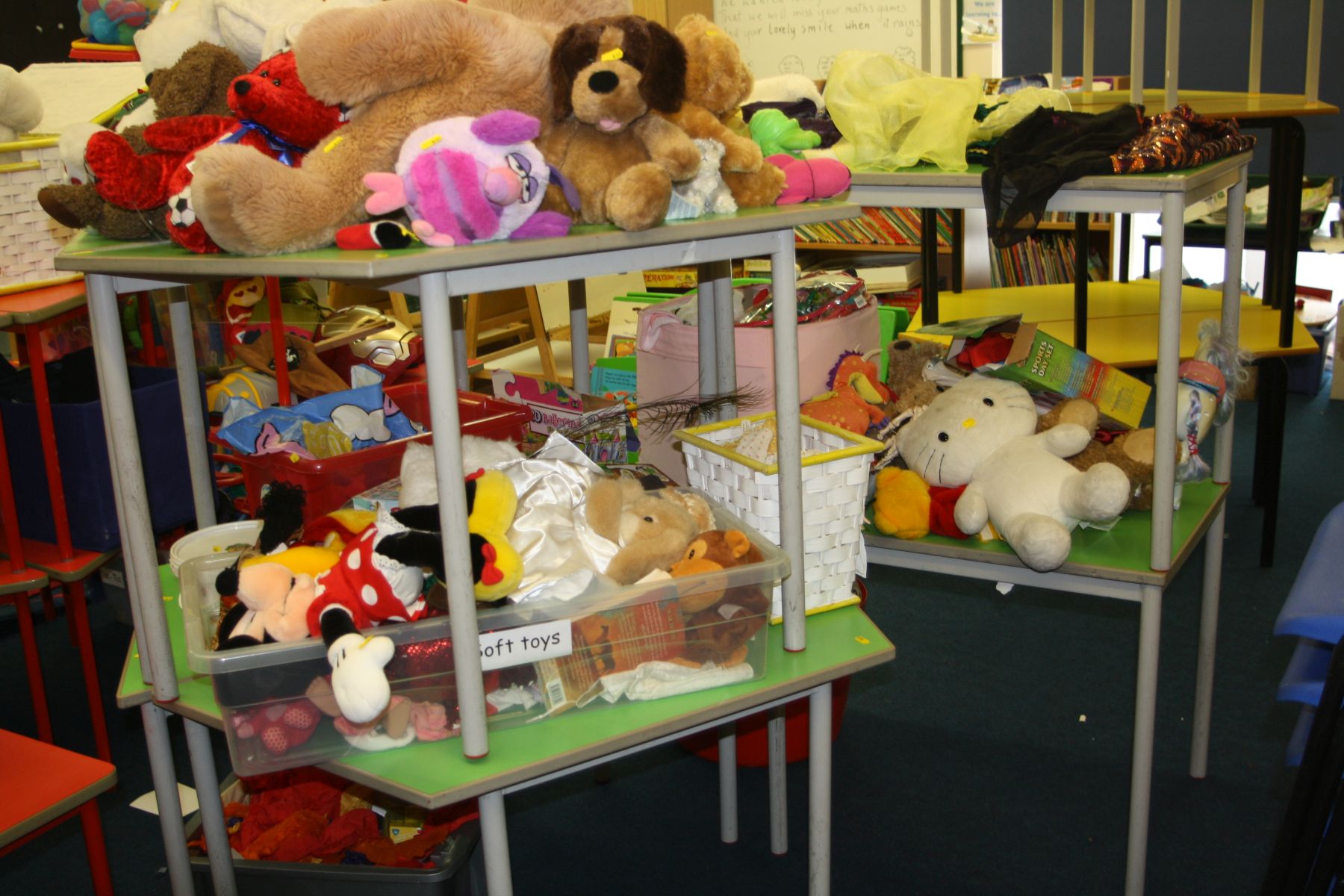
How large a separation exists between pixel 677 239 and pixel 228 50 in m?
0.65

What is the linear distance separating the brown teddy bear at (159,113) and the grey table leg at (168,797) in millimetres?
540

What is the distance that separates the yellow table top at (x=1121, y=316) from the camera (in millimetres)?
2593

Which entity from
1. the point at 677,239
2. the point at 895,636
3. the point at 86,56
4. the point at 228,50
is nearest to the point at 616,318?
the point at 895,636

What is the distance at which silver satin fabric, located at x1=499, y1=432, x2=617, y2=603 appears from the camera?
1139mm

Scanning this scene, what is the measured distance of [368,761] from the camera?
110 centimetres

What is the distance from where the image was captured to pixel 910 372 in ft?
6.56

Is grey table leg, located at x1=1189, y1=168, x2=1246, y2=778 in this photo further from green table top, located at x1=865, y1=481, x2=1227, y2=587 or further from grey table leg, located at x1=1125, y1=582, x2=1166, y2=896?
grey table leg, located at x1=1125, y1=582, x2=1166, y2=896

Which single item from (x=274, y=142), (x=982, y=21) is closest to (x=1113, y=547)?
(x=274, y=142)

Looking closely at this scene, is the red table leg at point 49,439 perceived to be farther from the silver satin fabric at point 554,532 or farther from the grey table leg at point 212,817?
the silver satin fabric at point 554,532

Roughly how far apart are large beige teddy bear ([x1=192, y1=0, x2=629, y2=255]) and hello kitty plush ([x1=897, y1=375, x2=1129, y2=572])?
2.98ft

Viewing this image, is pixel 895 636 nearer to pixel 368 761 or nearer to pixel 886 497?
pixel 886 497

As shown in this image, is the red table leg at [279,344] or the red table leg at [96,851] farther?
the red table leg at [279,344]

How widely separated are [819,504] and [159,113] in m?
0.90

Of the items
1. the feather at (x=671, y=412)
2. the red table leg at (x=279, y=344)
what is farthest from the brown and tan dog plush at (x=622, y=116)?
the red table leg at (x=279, y=344)
